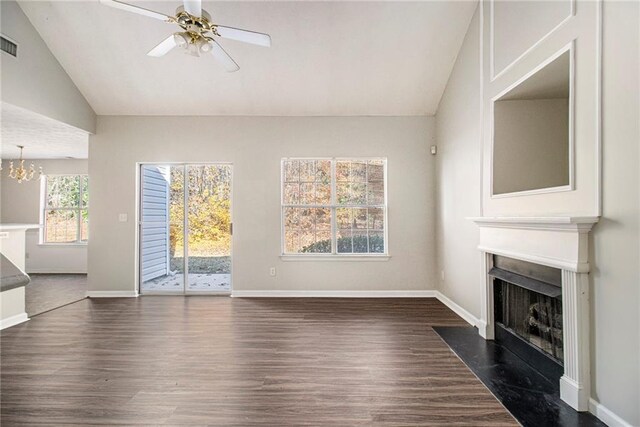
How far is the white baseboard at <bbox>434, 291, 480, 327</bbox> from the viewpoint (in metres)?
3.58

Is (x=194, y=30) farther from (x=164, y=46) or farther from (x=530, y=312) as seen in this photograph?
(x=530, y=312)

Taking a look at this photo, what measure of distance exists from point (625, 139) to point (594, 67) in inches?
20.1

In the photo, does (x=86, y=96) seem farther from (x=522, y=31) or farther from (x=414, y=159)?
(x=522, y=31)

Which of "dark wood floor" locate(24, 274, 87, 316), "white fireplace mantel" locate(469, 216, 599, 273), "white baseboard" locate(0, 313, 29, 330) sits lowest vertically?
"dark wood floor" locate(24, 274, 87, 316)

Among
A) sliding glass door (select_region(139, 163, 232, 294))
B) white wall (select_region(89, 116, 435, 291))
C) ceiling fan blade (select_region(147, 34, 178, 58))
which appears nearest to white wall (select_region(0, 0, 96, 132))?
white wall (select_region(89, 116, 435, 291))

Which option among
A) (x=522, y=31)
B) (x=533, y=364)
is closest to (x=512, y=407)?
(x=533, y=364)

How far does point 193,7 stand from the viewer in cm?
222

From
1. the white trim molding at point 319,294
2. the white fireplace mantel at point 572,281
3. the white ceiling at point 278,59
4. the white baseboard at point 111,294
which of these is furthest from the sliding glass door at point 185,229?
the white fireplace mantel at point 572,281

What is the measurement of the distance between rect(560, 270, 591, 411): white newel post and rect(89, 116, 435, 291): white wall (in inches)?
112

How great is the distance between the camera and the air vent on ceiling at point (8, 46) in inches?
135

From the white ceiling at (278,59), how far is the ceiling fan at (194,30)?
1.26m

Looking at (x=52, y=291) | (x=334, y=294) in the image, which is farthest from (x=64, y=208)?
(x=334, y=294)

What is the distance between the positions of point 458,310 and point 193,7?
4.06m

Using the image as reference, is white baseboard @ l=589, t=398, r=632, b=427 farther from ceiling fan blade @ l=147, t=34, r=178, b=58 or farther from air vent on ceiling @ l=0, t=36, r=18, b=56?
air vent on ceiling @ l=0, t=36, r=18, b=56
